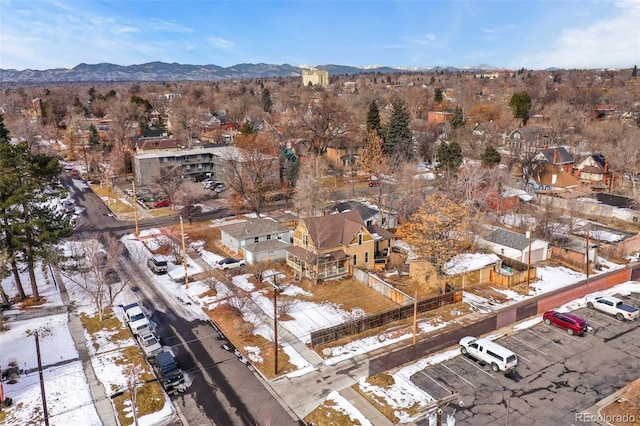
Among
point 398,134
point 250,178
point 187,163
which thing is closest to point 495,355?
point 250,178

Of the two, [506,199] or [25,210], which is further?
[506,199]

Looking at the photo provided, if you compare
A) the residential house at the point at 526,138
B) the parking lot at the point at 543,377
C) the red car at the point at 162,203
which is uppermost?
the residential house at the point at 526,138

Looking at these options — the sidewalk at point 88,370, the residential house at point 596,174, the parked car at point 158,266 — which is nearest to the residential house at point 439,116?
the residential house at point 596,174

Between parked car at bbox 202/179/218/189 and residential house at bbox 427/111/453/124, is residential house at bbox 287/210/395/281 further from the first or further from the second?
residential house at bbox 427/111/453/124

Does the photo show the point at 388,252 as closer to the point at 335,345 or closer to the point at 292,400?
the point at 335,345

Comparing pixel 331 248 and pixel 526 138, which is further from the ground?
pixel 526 138

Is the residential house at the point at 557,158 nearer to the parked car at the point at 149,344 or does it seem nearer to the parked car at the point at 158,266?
the parked car at the point at 158,266

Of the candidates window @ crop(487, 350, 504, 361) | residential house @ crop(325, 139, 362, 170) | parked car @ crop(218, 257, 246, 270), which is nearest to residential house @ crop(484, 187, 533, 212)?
parked car @ crop(218, 257, 246, 270)

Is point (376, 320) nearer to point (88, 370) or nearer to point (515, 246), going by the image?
point (88, 370)
